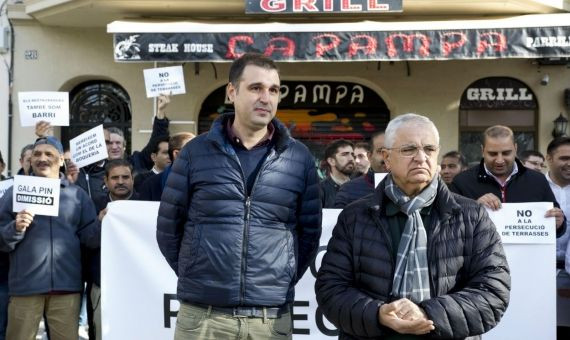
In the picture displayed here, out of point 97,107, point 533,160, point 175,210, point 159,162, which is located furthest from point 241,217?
point 97,107

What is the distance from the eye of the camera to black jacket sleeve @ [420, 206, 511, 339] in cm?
308

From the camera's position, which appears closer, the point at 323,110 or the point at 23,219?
the point at 23,219

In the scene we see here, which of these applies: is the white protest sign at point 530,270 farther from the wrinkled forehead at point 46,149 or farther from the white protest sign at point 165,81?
the white protest sign at point 165,81

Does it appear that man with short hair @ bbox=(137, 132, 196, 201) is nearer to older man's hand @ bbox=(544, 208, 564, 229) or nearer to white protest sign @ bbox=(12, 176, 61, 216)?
white protest sign @ bbox=(12, 176, 61, 216)

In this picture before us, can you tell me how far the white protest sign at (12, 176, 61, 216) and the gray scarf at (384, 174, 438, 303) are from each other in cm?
316

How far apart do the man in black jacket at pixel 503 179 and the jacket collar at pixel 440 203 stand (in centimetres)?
202

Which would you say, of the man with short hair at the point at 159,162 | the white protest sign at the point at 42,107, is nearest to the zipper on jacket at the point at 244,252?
the man with short hair at the point at 159,162

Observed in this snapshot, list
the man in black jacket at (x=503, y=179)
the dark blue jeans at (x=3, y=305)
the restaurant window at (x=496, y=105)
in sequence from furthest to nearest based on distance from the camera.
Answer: the restaurant window at (x=496, y=105) → the dark blue jeans at (x=3, y=305) → the man in black jacket at (x=503, y=179)

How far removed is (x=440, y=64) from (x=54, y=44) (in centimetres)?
646

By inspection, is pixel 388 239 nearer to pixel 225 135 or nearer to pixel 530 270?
pixel 225 135

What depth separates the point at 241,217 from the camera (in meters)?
3.46

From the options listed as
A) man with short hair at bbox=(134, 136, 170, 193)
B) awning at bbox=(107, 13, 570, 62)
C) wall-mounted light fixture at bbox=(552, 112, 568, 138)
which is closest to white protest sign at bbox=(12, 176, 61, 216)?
man with short hair at bbox=(134, 136, 170, 193)

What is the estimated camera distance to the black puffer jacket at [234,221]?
343 centimetres

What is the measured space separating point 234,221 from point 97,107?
10.0 metres
